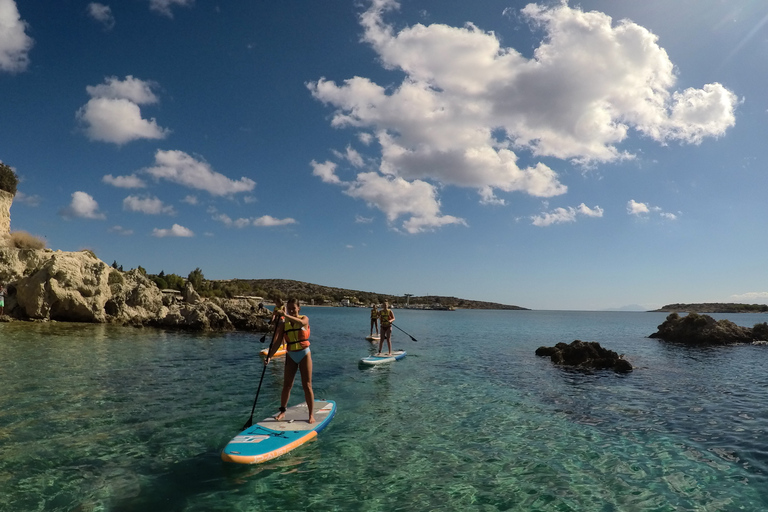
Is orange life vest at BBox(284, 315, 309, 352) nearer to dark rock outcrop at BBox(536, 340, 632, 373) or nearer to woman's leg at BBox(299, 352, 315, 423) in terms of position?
woman's leg at BBox(299, 352, 315, 423)

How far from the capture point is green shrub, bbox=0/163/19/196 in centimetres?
3959

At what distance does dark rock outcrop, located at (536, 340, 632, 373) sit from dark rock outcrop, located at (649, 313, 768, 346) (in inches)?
893

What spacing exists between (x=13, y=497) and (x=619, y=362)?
24.4 metres

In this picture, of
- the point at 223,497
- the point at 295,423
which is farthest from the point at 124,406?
the point at 223,497

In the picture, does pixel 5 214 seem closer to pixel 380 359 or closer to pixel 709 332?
pixel 380 359

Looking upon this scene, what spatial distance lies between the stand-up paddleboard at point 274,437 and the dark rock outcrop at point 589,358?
58.0 ft

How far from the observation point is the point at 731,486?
25.6ft

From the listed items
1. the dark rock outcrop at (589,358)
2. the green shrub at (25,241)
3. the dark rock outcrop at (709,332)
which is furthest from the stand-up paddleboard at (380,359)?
the green shrub at (25,241)

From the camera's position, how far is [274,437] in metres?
8.56

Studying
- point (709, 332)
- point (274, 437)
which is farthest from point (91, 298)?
point (709, 332)

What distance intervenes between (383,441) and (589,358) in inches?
730

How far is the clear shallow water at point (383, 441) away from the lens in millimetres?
6773

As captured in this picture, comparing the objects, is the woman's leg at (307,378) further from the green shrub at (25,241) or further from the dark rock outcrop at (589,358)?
the green shrub at (25,241)

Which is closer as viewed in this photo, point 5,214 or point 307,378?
point 307,378
